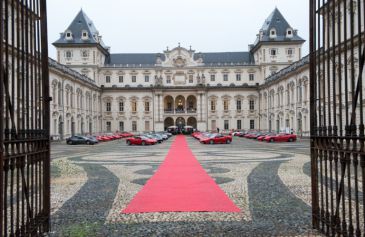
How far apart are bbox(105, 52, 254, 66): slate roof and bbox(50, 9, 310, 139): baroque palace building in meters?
0.21

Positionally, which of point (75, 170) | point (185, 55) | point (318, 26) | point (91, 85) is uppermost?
point (185, 55)

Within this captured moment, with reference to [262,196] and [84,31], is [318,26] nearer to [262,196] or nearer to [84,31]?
[262,196]

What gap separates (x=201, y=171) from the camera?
14.4 meters

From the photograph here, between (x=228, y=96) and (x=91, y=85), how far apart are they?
91.3 ft

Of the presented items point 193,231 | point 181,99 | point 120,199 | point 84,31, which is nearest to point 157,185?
point 120,199

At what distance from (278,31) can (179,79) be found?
2184 cm

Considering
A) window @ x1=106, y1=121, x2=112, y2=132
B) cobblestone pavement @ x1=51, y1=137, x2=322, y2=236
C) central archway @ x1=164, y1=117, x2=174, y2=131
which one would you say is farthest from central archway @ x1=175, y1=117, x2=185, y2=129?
cobblestone pavement @ x1=51, y1=137, x2=322, y2=236

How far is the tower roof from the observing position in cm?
6950

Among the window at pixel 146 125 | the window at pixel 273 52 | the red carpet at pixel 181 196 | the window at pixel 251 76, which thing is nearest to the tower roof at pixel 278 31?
the window at pixel 273 52

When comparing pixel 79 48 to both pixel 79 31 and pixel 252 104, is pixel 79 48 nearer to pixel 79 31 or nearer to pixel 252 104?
pixel 79 31

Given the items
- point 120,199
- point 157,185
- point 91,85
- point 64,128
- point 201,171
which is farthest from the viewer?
point 91,85

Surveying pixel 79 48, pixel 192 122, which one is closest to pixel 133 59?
pixel 79 48

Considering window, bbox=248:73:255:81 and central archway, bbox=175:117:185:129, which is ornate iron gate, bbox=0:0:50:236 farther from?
central archway, bbox=175:117:185:129

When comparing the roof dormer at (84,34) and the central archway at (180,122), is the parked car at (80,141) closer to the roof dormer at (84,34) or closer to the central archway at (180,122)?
the roof dormer at (84,34)
